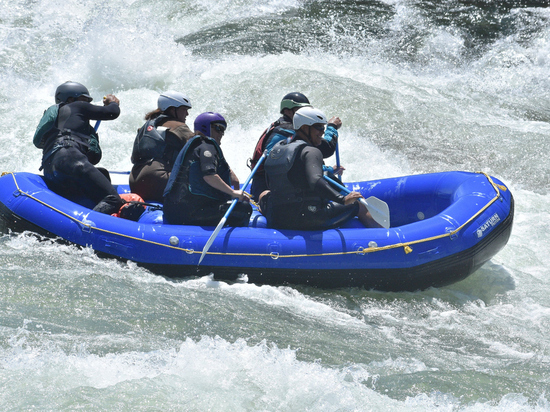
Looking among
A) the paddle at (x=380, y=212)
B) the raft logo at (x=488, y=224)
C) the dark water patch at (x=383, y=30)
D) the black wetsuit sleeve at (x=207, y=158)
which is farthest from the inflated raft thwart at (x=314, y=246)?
the dark water patch at (x=383, y=30)

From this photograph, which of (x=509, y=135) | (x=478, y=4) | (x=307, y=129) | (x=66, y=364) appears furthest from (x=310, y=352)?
(x=478, y=4)

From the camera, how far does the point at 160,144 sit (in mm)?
6152

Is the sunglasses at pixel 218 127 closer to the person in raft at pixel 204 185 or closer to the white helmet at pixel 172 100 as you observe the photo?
the person in raft at pixel 204 185

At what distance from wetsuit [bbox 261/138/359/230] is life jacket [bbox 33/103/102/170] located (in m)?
1.83

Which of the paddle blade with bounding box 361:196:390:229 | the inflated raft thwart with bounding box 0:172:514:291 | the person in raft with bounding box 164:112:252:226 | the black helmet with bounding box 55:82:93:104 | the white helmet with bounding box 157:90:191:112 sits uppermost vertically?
the black helmet with bounding box 55:82:93:104

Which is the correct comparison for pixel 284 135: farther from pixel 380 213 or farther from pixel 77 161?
pixel 77 161

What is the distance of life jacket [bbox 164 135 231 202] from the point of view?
212 inches

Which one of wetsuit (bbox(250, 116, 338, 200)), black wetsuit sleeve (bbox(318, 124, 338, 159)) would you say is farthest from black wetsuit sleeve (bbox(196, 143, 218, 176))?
black wetsuit sleeve (bbox(318, 124, 338, 159))

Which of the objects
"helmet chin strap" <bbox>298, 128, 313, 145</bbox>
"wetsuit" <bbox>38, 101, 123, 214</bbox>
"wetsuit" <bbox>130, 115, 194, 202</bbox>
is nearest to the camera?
"helmet chin strap" <bbox>298, 128, 313, 145</bbox>

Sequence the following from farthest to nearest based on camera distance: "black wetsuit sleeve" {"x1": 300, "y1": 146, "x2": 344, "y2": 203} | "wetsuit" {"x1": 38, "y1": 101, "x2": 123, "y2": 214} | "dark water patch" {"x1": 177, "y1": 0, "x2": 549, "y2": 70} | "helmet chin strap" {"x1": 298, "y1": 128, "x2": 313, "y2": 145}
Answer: "dark water patch" {"x1": 177, "y1": 0, "x2": 549, "y2": 70}, "wetsuit" {"x1": 38, "y1": 101, "x2": 123, "y2": 214}, "helmet chin strap" {"x1": 298, "y1": 128, "x2": 313, "y2": 145}, "black wetsuit sleeve" {"x1": 300, "y1": 146, "x2": 344, "y2": 203}

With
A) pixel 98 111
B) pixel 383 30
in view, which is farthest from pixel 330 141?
pixel 383 30

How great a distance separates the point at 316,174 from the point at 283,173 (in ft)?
0.99

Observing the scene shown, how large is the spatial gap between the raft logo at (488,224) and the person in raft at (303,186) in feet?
3.54

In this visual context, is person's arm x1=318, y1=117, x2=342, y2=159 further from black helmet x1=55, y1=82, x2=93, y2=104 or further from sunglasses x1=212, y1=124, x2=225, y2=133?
black helmet x1=55, y1=82, x2=93, y2=104
